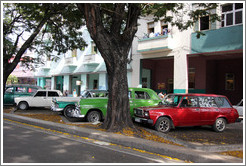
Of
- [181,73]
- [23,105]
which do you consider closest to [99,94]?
[23,105]

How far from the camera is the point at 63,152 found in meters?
6.05

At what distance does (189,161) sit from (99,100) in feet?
21.1

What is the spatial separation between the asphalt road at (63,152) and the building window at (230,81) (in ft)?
56.8

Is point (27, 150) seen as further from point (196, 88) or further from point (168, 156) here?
point (196, 88)

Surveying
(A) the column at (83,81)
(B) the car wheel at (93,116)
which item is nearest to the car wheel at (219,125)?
(B) the car wheel at (93,116)

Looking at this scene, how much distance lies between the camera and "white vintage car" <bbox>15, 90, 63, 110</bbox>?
1694 centimetres

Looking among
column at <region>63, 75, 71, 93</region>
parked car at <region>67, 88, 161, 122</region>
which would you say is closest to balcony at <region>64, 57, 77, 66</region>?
column at <region>63, 75, 71, 93</region>

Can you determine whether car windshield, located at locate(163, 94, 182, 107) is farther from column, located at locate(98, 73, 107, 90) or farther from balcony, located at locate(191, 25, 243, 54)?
column, located at locate(98, 73, 107, 90)

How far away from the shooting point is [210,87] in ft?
69.9

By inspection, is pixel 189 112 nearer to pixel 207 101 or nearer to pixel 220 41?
pixel 207 101

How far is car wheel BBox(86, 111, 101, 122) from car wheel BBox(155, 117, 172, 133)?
11.3ft

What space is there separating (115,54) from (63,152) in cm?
424

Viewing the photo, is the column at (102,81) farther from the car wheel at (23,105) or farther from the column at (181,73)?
the car wheel at (23,105)

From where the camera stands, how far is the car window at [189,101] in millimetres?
9633
